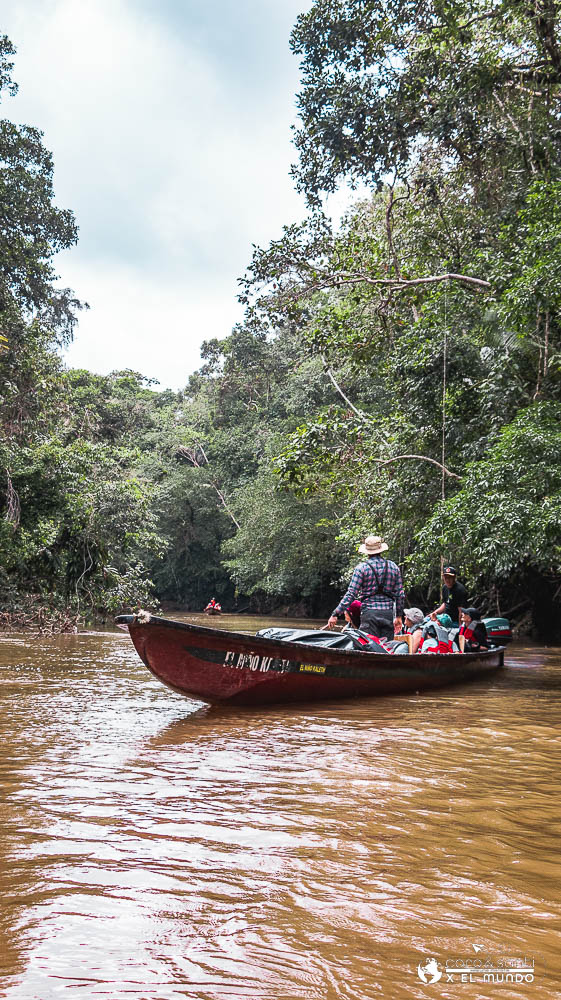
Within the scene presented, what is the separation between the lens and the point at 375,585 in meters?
7.61

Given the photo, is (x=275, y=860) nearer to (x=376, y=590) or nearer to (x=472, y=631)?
(x=376, y=590)

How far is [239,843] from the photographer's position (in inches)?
114

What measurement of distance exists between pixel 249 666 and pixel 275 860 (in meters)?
3.18

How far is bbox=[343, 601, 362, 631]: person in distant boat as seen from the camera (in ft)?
26.0

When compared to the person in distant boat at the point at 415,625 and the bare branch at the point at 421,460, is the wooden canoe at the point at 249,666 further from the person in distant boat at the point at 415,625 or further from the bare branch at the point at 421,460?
the bare branch at the point at 421,460

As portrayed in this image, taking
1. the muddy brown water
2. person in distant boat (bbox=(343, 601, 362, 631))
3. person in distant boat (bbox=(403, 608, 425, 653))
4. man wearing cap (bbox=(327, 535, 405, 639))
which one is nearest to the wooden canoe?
the muddy brown water

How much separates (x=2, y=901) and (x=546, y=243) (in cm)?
885

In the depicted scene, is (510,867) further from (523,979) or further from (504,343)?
(504,343)

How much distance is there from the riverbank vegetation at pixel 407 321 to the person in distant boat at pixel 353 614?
5.98ft

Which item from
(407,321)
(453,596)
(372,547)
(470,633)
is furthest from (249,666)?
(407,321)

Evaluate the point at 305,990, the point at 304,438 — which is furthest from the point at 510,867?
the point at 304,438

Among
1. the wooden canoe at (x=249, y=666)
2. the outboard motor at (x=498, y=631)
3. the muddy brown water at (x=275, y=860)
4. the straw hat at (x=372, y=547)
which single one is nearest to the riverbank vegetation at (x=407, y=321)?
the outboard motor at (x=498, y=631)

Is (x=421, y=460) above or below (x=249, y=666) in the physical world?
above

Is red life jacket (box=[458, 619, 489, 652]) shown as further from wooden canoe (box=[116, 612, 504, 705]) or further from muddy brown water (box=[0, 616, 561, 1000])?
muddy brown water (box=[0, 616, 561, 1000])
